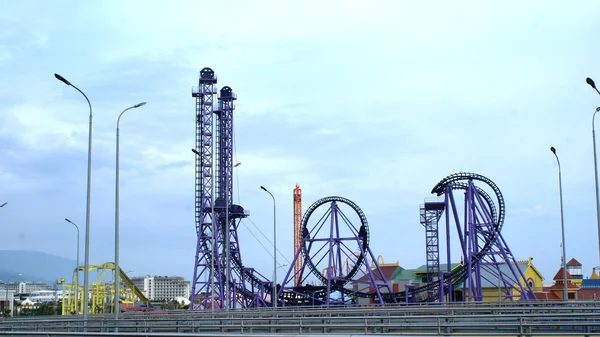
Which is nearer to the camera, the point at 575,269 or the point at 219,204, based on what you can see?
the point at 219,204

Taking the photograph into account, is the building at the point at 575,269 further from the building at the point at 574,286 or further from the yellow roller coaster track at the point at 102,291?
the yellow roller coaster track at the point at 102,291

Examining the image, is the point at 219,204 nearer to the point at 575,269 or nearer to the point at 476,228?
the point at 476,228

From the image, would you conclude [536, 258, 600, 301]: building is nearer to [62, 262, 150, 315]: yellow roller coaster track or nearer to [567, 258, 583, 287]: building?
[567, 258, 583, 287]: building

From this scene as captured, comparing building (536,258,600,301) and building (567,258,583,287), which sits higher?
building (567,258,583,287)

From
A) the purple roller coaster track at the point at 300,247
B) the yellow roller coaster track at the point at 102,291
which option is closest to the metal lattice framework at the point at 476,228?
the purple roller coaster track at the point at 300,247

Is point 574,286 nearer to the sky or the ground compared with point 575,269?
nearer to the ground

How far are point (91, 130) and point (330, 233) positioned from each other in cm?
4772

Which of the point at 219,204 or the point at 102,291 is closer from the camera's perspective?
the point at 219,204

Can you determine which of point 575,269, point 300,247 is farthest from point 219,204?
point 575,269

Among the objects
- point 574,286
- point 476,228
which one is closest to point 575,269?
point 574,286

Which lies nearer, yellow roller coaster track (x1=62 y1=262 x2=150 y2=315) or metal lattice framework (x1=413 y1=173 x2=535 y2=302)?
metal lattice framework (x1=413 y1=173 x2=535 y2=302)

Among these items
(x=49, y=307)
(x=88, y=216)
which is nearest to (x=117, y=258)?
(x=88, y=216)

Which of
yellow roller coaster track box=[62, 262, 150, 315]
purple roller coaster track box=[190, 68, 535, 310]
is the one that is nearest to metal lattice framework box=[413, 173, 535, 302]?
purple roller coaster track box=[190, 68, 535, 310]

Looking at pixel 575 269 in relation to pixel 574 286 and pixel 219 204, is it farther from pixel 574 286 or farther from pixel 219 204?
pixel 219 204
